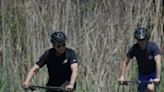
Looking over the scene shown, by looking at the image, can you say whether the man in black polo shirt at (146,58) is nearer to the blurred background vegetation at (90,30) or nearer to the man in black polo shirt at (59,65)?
the man in black polo shirt at (59,65)

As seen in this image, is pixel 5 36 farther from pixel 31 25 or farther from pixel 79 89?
pixel 79 89

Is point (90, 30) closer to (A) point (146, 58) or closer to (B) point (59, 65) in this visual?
(A) point (146, 58)

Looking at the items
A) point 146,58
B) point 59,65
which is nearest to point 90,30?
point 146,58

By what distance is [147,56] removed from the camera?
303 inches

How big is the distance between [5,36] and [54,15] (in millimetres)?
1055

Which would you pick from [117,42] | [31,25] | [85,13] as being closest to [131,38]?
[117,42]

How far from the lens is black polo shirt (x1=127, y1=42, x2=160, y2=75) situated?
7.65 metres

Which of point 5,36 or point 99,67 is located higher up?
point 5,36

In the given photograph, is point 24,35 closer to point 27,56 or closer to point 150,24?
point 27,56

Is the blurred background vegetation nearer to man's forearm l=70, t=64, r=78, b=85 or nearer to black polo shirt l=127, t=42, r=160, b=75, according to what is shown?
black polo shirt l=127, t=42, r=160, b=75

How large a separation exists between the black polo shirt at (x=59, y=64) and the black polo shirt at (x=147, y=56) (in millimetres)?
1195

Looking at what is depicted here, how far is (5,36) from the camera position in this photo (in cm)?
987

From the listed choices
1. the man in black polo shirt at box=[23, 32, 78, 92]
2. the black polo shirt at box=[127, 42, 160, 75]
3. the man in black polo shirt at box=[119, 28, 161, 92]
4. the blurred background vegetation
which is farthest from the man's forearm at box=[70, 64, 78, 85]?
the blurred background vegetation

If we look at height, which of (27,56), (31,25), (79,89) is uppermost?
(31,25)
